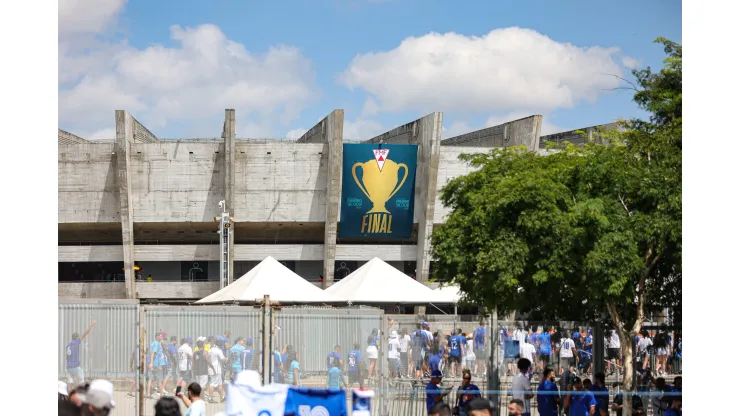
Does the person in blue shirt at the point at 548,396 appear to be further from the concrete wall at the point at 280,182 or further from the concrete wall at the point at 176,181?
the concrete wall at the point at 176,181

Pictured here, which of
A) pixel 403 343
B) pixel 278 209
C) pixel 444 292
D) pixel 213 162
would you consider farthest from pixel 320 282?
pixel 403 343

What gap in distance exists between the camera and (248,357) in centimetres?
1655

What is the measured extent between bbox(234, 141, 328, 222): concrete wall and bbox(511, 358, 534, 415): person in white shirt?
127 ft

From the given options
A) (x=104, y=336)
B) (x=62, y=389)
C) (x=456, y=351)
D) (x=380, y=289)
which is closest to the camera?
(x=62, y=389)

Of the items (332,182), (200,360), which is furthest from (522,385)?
(332,182)

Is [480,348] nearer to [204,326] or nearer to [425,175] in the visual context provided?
[204,326]

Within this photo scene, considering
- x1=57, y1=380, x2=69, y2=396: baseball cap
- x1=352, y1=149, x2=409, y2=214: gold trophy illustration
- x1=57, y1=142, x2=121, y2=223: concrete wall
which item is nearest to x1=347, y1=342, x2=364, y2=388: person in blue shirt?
x1=57, y1=380, x2=69, y2=396: baseball cap

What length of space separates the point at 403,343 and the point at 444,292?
12.6 meters

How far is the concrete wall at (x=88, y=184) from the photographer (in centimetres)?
5434

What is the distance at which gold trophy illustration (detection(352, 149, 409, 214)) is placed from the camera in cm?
5456

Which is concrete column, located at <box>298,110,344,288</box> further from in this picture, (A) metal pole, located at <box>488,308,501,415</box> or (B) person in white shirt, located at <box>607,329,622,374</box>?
(A) metal pole, located at <box>488,308,501,415</box>

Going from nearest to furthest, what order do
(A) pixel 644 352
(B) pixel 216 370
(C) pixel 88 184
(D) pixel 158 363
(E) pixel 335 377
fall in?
(D) pixel 158 363
(B) pixel 216 370
(E) pixel 335 377
(A) pixel 644 352
(C) pixel 88 184

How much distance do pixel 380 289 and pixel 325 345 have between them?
1162 centimetres

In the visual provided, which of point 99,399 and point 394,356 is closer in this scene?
point 99,399
